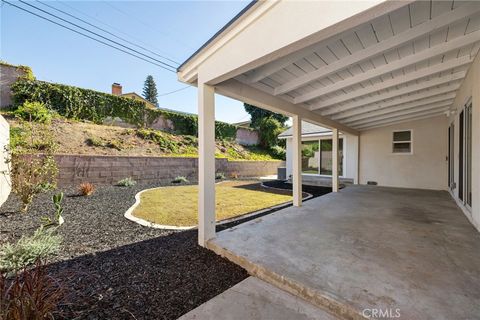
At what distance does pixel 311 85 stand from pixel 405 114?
5506 millimetres

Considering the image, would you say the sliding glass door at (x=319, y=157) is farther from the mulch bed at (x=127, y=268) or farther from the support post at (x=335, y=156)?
the mulch bed at (x=127, y=268)

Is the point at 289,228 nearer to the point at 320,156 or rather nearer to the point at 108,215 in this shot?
the point at 108,215

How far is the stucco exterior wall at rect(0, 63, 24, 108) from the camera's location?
897cm

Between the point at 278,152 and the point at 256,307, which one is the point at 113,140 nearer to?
Answer: the point at 256,307

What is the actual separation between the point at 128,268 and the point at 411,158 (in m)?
10.7

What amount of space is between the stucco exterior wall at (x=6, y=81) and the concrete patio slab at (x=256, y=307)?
12629mm

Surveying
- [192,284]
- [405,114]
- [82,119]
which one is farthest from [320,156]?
[82,119]

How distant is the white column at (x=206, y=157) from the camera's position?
10.8ft

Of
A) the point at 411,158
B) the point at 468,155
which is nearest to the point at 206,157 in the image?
the point at 468,155

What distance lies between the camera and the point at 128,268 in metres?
2.62

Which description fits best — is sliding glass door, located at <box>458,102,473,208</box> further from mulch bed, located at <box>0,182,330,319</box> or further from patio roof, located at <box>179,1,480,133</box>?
mulch bed, located at <box>0,182,330,319</box>

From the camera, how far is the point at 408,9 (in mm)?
2357

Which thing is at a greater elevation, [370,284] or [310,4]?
[310,4]

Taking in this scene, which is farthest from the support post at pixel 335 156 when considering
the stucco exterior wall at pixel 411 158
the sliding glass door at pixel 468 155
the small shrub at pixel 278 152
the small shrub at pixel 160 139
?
the small shrub at pixel 278 152
